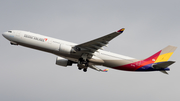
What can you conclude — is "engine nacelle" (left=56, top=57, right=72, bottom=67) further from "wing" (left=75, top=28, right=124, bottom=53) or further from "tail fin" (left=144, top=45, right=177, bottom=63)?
"tail fin" (left=144, top=45, right=177, bottom=63)

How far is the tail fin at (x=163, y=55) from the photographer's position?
40219mm

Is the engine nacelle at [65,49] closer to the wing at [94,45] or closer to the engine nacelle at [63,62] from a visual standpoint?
the wing at [94,45]

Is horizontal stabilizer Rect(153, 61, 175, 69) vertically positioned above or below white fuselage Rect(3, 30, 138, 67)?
below

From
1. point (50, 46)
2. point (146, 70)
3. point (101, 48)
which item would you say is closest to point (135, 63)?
point (146, 70)

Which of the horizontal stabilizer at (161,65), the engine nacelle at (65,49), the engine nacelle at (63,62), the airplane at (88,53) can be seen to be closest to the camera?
the engine nacelle at (65,49)

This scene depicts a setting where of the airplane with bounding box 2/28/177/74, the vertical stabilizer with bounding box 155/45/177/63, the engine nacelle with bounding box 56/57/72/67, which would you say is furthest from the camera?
the engine nacelle with bounding box 56/57/72/67

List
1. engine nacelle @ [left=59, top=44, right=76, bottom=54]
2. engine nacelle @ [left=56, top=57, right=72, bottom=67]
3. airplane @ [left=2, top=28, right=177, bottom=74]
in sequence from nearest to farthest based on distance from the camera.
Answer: engine nacelle @ [left=59, top=44, right=76, bottom=54] < airplane @ [left=2, top=28, right=177, bottom=74] < engine nacelle @ [left=56, top=57, right=72, bottom=67]

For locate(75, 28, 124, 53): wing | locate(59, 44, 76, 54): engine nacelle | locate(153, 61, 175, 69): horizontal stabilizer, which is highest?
locate(75, 28, 124, 53): wing

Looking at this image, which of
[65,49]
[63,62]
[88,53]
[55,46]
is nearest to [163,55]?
[88,53]

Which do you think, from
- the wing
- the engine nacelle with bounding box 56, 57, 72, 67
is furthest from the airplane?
the engine nacelle with bounding box 56, 57, 72, 67

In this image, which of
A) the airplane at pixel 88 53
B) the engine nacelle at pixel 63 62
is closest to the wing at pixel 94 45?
the airplane at pixel 88 53

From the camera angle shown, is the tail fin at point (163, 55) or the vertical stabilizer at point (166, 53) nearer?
the tail fin at point (163, 55)

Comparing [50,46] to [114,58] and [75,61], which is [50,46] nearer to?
[75,61]

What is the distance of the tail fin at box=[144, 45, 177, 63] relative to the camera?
4022cm
